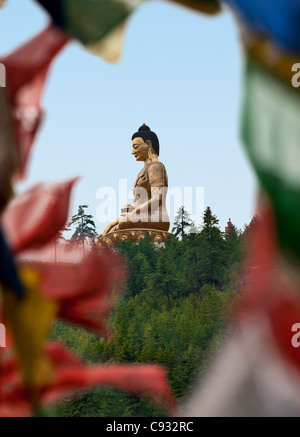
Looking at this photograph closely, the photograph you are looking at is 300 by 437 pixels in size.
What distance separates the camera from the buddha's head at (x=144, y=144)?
19.9 feet

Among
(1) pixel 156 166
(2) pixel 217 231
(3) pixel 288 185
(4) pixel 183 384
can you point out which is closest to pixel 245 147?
(3) pixel 288 185

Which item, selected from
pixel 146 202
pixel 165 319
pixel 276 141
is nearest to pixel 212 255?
pixel 165 319

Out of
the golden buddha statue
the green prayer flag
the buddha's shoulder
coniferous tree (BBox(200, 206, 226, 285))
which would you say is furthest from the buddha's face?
the green prayer flag

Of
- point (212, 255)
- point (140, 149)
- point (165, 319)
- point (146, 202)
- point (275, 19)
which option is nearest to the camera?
point (275, 19)

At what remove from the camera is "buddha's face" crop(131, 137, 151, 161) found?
6.04 metres

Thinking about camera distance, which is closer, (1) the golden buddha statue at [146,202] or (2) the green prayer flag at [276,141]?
(2) the green prayer flag at [276,141]

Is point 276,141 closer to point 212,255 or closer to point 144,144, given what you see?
point 212,255

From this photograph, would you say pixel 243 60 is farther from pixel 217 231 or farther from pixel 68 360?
pixel 217 231

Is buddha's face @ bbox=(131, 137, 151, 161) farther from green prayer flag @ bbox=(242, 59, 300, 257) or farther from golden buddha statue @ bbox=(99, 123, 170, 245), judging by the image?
green prayer flag @ bbox=(242, 59, 300, 257)

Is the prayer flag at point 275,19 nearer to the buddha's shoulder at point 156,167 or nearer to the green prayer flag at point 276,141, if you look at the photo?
the green prayer flag at point 276,141

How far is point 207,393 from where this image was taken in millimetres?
99

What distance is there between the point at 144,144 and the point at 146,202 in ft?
2.13

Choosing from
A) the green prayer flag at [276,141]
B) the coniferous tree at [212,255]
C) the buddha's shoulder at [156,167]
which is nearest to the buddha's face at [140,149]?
the buddha's shoulder at [156,167]

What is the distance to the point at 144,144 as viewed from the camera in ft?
20.0
